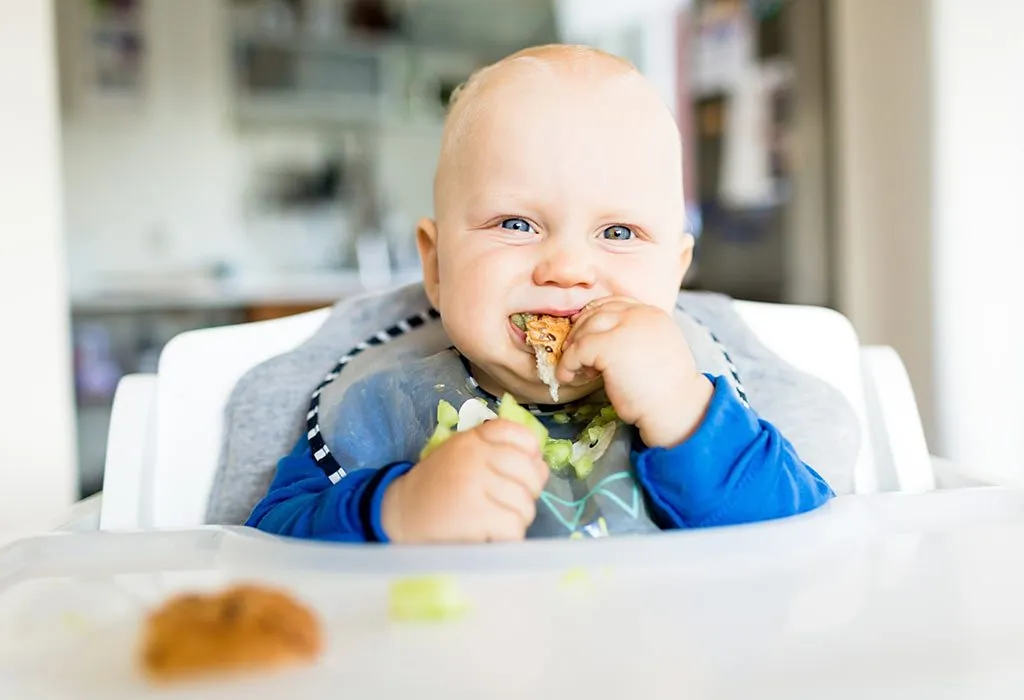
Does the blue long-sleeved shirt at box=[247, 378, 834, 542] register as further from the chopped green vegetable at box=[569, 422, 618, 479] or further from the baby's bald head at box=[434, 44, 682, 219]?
the baby's bald head at box=[434, 44, 682, 219]

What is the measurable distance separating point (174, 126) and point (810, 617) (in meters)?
3.98

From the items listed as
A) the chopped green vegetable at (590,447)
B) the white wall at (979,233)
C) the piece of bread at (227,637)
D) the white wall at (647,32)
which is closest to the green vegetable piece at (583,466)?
the chopped green vegetable at (590,447)

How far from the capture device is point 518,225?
2.75ft

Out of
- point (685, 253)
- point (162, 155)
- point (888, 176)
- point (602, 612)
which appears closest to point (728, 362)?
point (685, 253)

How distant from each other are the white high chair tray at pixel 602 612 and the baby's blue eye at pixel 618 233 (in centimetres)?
30

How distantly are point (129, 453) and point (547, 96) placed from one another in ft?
1.76

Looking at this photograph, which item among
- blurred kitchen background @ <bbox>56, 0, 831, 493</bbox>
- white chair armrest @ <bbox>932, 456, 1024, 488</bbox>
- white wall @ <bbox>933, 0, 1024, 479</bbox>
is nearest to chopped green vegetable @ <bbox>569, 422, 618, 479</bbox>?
white chair armrest @ <bbox>932, 456, 1024, 488</bbox>

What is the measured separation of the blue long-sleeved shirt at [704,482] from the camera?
722mm

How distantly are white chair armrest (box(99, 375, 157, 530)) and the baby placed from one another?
0.17 metres

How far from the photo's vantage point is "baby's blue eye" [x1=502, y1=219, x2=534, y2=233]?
0.84 meters

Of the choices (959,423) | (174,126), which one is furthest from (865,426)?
(174,126)

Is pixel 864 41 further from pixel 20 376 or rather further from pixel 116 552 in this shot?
pixel 116 552

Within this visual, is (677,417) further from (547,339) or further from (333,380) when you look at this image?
(333,380)

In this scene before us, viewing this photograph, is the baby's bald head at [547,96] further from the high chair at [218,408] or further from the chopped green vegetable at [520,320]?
the high chair at [218,408]
